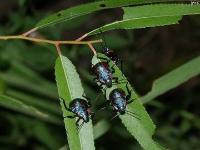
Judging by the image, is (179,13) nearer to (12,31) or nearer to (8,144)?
(12,31)

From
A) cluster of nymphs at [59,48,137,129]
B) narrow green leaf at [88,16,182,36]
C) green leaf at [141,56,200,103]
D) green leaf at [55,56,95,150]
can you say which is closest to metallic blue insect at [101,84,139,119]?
cluster of nymphs at [59,48,137,129]

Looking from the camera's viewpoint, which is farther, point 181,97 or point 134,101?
point 181,97

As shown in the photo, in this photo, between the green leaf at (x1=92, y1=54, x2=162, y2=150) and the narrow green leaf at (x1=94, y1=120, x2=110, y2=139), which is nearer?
the green leaf at (x1=92, y1=54, x2=162, y2=150)

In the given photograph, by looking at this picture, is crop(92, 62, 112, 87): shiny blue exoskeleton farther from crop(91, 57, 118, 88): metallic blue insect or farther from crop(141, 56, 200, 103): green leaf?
crop(141, 56, 200, 103): green leaf

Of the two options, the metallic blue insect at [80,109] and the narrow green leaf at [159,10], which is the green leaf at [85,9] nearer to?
the narrow green leaf at [159,10]

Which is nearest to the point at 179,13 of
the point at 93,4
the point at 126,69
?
the point at 93,4

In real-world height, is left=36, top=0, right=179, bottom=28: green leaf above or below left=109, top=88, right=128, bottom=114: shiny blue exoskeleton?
above
